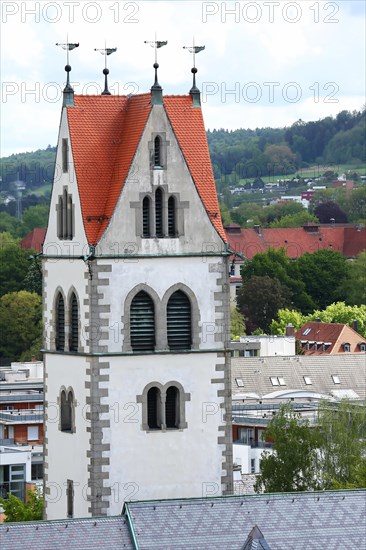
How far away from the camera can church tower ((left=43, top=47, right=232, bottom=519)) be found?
69.4 metres

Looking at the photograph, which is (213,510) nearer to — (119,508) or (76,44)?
(119,508)

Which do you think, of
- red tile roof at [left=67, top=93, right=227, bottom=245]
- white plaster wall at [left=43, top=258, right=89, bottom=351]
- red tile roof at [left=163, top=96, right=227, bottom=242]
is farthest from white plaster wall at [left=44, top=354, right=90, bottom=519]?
red tile roof at [left=163, top=96, right=227, bottom=242]

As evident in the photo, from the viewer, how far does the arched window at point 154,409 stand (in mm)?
70250

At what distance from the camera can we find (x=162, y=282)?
229 feet

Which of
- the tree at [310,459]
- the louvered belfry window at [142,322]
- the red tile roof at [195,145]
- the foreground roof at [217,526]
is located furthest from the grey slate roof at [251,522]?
the tree at [310,459]

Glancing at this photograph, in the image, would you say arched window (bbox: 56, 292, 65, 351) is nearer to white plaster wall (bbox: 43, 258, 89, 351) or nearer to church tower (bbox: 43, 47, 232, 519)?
church tower (bbox: 43, 47, 232, 519)

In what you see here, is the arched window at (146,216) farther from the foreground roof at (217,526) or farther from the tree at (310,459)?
the tree at (310,459)

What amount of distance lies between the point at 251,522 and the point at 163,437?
6756 mm

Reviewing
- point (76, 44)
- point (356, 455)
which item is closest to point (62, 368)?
point (76, 44)

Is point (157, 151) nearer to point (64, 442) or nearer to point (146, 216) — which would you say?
point (146, 216)

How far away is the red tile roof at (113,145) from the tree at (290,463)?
614 inches

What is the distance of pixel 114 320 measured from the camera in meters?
69.4

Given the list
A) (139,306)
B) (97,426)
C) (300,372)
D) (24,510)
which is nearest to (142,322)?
(139,306)

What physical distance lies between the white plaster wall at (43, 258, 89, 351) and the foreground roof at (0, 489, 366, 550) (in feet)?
22.8
